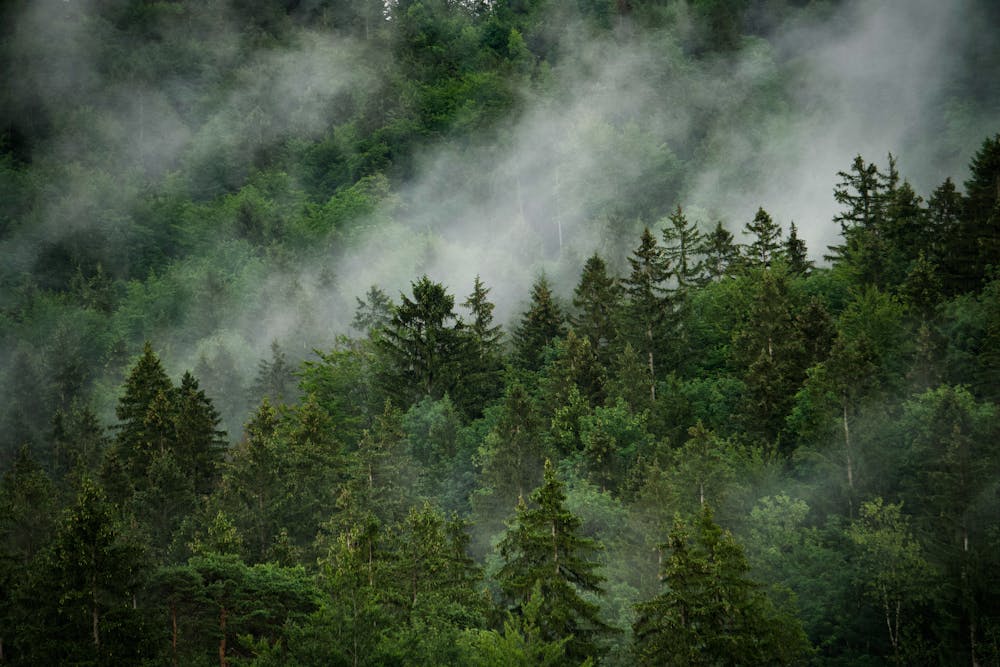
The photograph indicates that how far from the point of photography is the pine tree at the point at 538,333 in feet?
249

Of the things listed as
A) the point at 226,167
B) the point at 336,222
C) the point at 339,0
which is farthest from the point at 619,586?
the point at 339,0

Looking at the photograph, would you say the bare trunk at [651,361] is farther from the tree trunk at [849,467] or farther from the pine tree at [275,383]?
the pine tree at [275,383]

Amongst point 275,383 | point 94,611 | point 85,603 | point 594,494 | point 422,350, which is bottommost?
point 94,611

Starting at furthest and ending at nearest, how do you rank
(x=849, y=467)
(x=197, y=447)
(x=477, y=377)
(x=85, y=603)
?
1. (x=477, y=377)
2. (x=197, y=447)
3. (x=849, y=467)
4. (x=85, y=603)

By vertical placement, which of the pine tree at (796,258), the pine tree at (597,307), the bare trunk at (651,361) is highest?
the pine tree at (796,258)

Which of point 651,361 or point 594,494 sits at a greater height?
point 651,361

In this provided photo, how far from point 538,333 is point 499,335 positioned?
10.4 feet

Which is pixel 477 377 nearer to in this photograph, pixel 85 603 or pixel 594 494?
pixel 594 494

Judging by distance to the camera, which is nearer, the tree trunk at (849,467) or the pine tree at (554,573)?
the pine tree at (554,573)

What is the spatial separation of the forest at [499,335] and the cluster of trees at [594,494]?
0.20 meters

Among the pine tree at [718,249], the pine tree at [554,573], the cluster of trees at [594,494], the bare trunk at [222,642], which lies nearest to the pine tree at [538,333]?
the cluster of trees at [594,494]

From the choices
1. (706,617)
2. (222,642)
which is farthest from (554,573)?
(222,642)

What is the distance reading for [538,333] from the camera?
253 feet

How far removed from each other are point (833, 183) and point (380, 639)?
4163 inches
